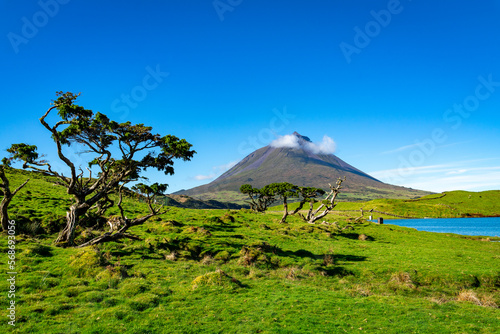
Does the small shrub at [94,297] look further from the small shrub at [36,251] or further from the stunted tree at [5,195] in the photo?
the stunted tree at [5,195]

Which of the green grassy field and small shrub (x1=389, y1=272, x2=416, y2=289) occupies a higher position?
the green grassy field

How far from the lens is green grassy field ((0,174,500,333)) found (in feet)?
45.1

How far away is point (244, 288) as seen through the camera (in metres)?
20.0

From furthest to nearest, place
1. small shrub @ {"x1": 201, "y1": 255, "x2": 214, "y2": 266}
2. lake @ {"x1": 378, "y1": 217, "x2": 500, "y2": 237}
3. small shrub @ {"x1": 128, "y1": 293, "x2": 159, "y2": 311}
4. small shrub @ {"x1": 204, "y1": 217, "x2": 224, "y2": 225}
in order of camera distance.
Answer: lake @ {"x1": 378, "y1": 217, "x2": 500, "y2": 237} → small shrub @ {"x1": 204, "y1": 217, "x2": 224, "y2": 225} → small shrub @ {"x1": 201, "y1": 255, "x2": 214, "y2": 266} → small shrub @ {"x1": 128, "y1": 293, "x2": 159, "y2": 311}

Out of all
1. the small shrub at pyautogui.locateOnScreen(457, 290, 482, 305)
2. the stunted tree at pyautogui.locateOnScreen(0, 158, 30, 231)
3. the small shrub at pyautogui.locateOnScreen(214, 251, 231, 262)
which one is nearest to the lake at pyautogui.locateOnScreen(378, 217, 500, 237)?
the small shrub at pyautogui.locateOnScreen(457, 290, 482, 305)

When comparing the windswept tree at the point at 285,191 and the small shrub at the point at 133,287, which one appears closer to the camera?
the small shrub at the point at 133,287

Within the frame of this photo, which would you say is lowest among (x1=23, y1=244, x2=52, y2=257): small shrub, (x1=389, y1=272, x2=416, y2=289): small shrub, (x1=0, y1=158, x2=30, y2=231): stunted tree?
(x1=389, y1=272, x2=416, y2=289): small shrub

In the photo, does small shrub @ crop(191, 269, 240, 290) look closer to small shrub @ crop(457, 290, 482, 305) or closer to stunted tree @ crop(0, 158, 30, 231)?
small shrub @ crop(457, 290, 482, 305)

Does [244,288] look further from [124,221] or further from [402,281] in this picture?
[124,221]

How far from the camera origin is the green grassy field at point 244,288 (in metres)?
13.8

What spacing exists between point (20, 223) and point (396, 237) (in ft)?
206

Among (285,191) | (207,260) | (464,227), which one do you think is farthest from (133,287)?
(464,227)

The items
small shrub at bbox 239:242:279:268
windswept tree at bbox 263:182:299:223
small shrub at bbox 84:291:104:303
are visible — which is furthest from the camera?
windswept tree at bbox 263:182:299:223

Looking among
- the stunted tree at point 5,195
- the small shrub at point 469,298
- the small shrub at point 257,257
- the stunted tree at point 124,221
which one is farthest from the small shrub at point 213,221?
the small shrub at point 469,298
